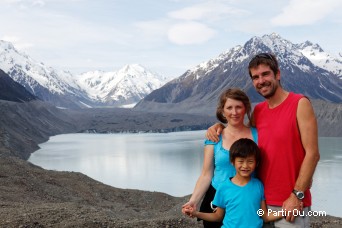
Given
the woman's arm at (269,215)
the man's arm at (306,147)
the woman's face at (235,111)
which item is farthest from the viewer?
the woman's face at (235,111)

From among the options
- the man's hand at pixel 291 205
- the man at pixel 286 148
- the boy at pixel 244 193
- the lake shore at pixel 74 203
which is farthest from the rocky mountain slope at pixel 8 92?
the man's hand at pixel 291 205

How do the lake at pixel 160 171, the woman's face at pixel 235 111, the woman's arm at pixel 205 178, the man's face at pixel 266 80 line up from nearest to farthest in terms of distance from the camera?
Answer: the man's face at pixel 266 80
the woman's face at pixel 235 111
the woman's arm at pixel 205 178
the lake at pixel 160 171

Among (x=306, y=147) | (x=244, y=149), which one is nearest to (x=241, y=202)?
(x=244, y=149)

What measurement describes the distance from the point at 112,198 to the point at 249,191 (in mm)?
17710

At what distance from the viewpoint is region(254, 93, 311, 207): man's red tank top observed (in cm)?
361

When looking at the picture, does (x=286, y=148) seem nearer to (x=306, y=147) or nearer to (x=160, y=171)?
(x=306, y=147)

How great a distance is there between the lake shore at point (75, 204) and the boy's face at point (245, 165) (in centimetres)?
672

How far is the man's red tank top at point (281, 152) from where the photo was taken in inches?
142

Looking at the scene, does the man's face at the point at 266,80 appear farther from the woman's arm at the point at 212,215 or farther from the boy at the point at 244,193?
the woman's arm at the point at 212,215

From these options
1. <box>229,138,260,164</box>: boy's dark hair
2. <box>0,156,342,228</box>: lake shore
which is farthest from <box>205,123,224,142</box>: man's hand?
<box>0,156,342,228</box>: lake shore

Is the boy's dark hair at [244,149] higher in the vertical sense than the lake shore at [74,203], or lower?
higher

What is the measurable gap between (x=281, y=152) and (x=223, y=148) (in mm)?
613

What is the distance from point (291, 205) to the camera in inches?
141

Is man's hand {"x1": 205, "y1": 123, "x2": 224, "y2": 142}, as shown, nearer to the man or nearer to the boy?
the boy
